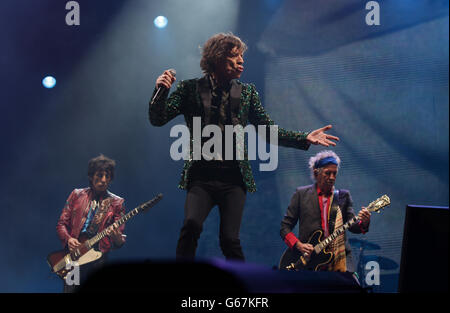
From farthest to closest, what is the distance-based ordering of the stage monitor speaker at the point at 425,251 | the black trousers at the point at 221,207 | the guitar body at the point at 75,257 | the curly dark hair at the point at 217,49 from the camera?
the guitar body at the point at 75,257 → the curly dark hair at the point at 217,49 → the black trousers at the point at 221,207 → the stage monitor speaker at the point at 425,251

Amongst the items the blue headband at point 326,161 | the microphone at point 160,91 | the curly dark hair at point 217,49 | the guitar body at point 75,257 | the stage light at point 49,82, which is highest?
the stage light at point 49,82

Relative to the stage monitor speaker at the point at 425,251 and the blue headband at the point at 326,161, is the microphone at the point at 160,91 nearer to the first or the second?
the stage monitor speaker at the point at 425,251

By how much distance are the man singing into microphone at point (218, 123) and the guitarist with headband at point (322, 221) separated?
1652mm

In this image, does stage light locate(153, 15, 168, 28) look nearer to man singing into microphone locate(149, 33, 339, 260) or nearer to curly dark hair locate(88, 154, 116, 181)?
curly dark hair locate(88, 154, 116, 181)

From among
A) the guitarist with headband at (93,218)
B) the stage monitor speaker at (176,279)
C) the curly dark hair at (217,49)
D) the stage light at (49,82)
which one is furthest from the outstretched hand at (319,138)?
the stage light at (49,82)

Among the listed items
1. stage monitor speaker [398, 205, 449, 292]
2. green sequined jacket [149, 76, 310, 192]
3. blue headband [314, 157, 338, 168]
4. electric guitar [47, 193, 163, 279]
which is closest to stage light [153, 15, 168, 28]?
electric guitar [47, 193, 163, 279]

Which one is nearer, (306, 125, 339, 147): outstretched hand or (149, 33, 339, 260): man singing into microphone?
(149, 33, 339, 260): man singing into microphone

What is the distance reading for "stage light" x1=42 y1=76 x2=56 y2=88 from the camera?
6012 millimetres

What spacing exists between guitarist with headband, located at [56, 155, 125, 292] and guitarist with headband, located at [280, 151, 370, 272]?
73.4 inches

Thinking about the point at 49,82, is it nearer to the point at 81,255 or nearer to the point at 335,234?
the point at 81,255

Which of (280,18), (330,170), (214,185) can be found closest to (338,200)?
(330,170)

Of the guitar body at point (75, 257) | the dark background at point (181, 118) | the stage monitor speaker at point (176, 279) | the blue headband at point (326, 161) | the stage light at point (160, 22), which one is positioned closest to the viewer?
the stage monitor speaker at point (176, 279)

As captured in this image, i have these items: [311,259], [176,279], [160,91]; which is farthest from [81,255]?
[176,279]

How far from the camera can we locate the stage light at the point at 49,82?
6012 millimetres
